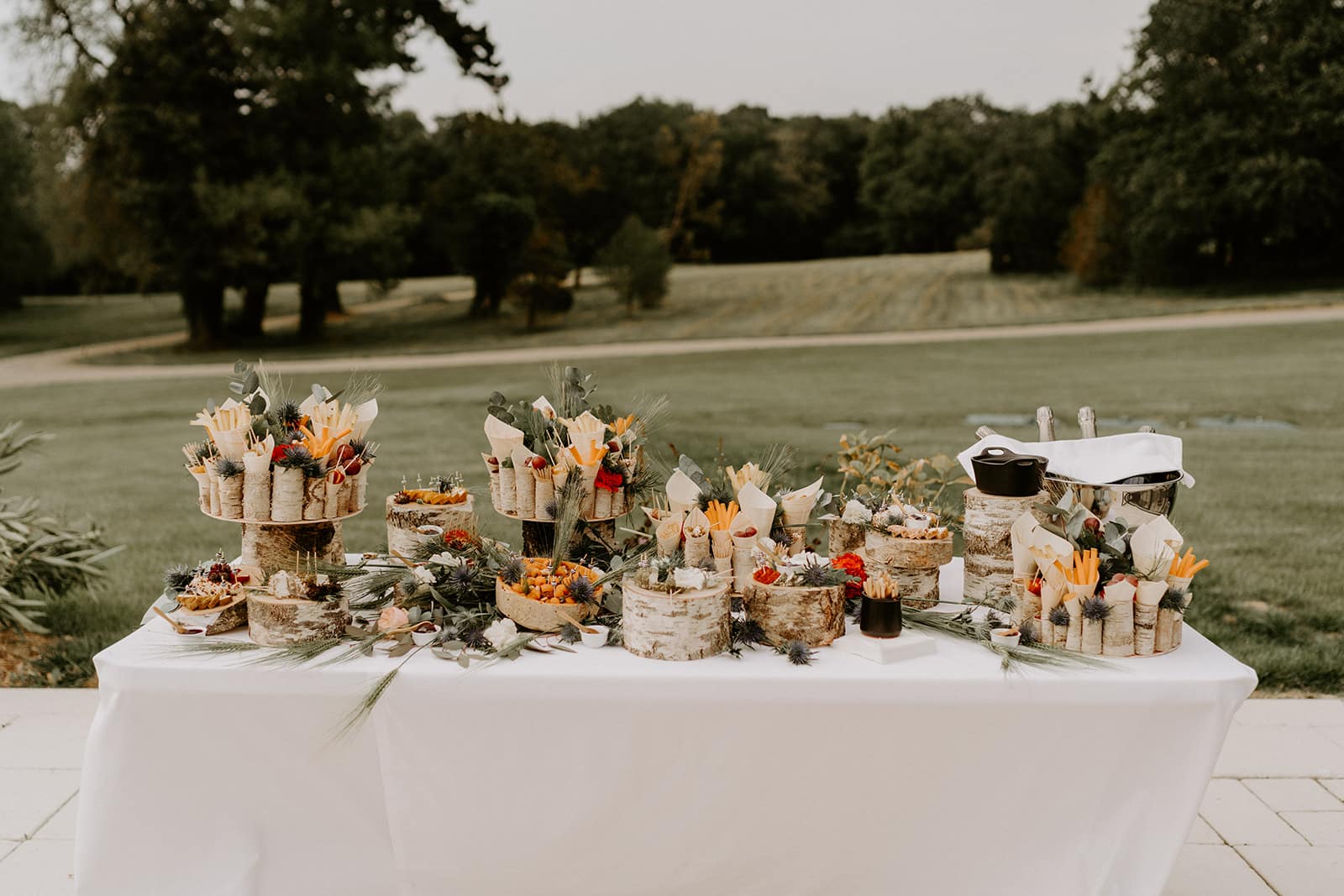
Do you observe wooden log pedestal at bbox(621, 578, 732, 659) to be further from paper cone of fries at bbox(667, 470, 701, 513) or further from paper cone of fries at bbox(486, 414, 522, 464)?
paper cone of fries at bbox(486, 414, 522, 464)

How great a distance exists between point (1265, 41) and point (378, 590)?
20.0 m

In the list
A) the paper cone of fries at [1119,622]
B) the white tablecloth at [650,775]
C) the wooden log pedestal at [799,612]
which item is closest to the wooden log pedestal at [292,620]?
the white tablecloth at [650,775]

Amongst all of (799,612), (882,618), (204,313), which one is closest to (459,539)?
(799,612)

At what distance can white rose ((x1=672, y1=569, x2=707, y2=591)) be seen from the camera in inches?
75.4

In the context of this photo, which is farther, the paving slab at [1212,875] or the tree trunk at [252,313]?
the tree trunk at [252,313]

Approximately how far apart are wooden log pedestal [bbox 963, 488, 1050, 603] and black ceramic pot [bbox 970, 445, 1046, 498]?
0.01 meters

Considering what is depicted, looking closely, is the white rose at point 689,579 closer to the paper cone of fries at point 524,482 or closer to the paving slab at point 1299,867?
the paper cone of fries at point 524,482

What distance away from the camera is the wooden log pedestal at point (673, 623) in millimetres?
1875

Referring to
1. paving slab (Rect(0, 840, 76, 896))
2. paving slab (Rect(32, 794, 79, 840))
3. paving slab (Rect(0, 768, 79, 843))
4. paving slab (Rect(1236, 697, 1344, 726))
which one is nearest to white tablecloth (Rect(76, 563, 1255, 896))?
paving slab (Rect(0, 840, 76, 896))

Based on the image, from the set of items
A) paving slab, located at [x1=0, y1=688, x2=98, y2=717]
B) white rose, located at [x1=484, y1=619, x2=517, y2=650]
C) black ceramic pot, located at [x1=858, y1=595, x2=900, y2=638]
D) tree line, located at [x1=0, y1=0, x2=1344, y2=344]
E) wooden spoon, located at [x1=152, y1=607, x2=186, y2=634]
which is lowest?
paving slab, located at [x1=0, y1=688, x2=98, y2=717]

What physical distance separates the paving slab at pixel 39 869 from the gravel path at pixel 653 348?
13738 mm

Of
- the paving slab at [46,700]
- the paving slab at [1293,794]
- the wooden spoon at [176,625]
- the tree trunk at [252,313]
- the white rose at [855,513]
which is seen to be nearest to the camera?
the wooden spoon at [176,625]

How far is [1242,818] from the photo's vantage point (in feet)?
8.79

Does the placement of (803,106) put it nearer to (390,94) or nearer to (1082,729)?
(390,94)
